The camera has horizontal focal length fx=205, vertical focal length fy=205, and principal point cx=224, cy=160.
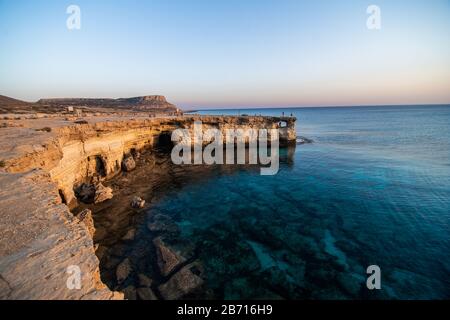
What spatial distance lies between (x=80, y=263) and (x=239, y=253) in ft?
26.4

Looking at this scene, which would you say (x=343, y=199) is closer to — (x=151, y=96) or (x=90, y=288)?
(x=90, y=288)

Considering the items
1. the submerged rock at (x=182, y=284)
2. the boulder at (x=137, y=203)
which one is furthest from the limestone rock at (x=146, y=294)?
the boulder at (x=137, y=203)

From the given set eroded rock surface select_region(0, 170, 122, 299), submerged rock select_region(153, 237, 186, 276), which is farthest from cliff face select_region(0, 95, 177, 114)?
eroded rock surface select_region(0, 170, 122, 299)

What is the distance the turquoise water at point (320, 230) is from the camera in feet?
29.3

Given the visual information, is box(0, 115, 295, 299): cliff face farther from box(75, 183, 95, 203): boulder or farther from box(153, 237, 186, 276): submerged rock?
box(153, 237, 186, 276): submerged rock

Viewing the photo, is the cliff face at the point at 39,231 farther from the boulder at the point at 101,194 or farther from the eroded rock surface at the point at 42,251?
the boulder at the point at 101,194

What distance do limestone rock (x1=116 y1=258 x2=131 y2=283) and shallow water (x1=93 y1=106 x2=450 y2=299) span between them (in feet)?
2.63

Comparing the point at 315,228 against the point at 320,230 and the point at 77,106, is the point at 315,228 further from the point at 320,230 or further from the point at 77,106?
the point at 77,106

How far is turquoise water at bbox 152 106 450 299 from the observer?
29.3 feet

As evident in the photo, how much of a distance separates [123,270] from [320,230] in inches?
445

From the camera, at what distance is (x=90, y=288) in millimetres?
3836

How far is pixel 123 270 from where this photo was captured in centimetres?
951

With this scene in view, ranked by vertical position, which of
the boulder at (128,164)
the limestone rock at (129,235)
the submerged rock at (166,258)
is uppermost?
the boulder at (128,164)

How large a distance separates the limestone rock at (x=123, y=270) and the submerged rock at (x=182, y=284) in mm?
1871
